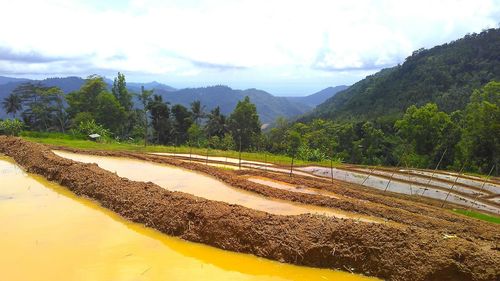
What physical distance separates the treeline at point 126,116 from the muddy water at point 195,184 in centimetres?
3295

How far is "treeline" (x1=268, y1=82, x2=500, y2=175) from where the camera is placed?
3766 cm

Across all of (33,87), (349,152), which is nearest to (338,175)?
(349,152)

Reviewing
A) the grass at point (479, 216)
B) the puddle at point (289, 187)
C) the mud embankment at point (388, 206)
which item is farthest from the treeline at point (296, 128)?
the grass at point (479, 216)

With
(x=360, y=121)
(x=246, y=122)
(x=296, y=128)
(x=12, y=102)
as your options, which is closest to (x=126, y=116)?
(x=246, y=122)

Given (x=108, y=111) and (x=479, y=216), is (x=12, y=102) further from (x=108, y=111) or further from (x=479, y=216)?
(x=479, y=216)

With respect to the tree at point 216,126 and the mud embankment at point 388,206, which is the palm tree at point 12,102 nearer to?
the tree at point 216,126

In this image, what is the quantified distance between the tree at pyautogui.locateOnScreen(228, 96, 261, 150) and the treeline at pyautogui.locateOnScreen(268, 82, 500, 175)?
440 centimetres

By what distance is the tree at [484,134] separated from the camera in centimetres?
3691

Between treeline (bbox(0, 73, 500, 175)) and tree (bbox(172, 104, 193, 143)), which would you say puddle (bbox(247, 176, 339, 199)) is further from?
tree (bbox(172, 104, 193, 143))

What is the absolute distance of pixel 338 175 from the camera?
25031 millimetres

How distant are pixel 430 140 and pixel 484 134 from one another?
22.6 ft

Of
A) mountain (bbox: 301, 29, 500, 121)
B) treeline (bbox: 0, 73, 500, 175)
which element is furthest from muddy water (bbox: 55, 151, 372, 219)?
mountain (bbox: 301, 29, 500, 121)

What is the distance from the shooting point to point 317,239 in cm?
1041

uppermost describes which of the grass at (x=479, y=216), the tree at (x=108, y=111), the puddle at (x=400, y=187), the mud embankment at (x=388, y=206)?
the tree at (x=108, y=111)
